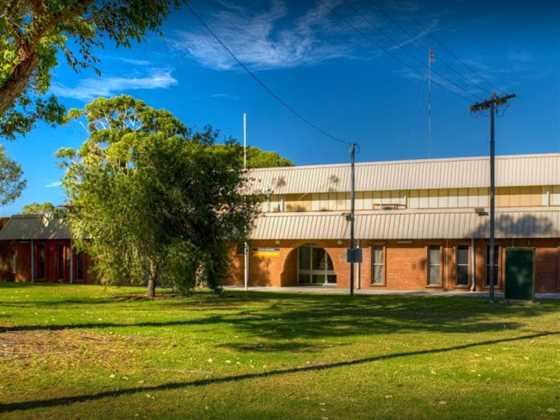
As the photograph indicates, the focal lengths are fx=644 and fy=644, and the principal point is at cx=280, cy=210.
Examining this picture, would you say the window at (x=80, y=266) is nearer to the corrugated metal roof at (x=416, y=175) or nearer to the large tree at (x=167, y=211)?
the corrugated metal roof at (x=416, y=175)

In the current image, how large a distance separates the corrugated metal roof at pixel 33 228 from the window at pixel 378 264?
19.9 metres

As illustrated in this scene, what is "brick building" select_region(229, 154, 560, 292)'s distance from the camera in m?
34.8

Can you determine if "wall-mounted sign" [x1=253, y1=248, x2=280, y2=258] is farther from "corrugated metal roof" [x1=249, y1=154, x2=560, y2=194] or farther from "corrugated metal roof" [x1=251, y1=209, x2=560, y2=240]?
"corrugated metal roof" [x1=249, y1=154, x2=560, y2=194]

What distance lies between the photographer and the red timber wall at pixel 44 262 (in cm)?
4284

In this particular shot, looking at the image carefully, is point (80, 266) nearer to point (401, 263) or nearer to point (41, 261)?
point (41, 261)

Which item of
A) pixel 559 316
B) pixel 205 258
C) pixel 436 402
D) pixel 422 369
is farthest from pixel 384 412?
pixel 205 258

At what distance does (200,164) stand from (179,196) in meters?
1.57

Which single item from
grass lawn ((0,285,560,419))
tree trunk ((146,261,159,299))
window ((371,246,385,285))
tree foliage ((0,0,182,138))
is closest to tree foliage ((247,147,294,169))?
window ((371,246,385,285))

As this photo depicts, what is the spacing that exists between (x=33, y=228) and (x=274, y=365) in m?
38.0

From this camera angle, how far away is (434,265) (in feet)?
119

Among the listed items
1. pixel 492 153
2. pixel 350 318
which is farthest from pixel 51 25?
pixel 492 153

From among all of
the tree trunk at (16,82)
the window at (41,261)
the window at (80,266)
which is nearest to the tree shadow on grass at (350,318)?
the tree trunk at (16,82)

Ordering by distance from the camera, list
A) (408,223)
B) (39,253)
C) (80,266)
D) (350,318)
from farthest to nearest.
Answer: (39,253), (80,266), (408,223), (350,318)

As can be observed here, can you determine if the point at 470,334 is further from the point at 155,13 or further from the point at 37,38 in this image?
the point at 37,38
